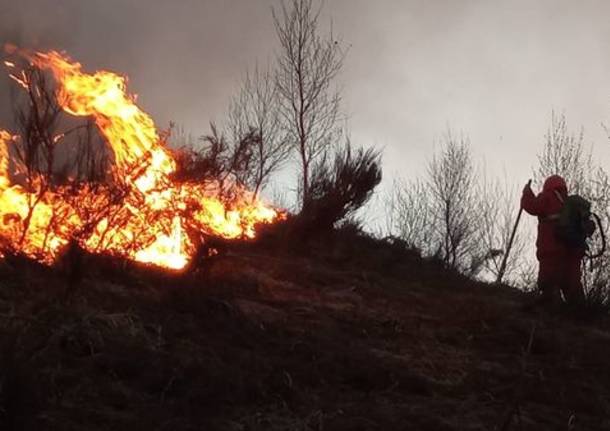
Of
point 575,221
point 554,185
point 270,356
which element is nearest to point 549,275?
point 575,221

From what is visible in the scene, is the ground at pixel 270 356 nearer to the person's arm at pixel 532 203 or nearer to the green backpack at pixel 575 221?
the green backpack at pixel 575 221

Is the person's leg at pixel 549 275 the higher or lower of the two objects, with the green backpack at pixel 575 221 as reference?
lower

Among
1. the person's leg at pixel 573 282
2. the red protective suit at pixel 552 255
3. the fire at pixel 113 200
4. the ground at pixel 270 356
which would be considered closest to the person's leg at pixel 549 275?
the red protective suit at pixel 552 255

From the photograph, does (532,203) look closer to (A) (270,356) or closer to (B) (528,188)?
(B) (528,188)

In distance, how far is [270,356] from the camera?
6500 millimetres

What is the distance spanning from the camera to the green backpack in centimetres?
984

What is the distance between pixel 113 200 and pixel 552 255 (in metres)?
5.35

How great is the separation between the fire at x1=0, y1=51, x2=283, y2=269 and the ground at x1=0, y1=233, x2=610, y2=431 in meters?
0.41

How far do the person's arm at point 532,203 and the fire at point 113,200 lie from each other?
4.07 meters

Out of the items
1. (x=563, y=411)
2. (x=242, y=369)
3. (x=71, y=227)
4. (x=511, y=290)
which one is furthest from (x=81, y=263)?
(x=511, y=290)

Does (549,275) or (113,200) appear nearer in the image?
(113,200)

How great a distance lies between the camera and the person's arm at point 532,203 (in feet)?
33.6

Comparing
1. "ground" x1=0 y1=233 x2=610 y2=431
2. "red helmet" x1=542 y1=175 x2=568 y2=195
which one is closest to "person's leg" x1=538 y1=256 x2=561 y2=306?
"ground" x1=0 y1=233 x2=610 y2=431

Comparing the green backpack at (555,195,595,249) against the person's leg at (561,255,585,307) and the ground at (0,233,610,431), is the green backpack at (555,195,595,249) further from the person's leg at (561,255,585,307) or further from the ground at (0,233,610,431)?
the ground at (0,233,610,431)
